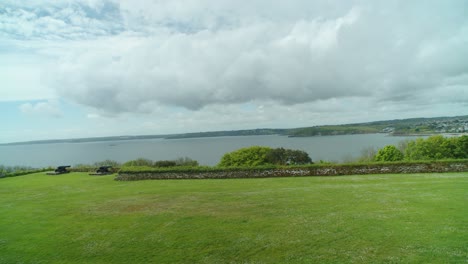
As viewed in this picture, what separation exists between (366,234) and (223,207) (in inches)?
243

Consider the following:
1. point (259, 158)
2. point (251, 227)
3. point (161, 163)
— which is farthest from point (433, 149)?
point (161, 163)

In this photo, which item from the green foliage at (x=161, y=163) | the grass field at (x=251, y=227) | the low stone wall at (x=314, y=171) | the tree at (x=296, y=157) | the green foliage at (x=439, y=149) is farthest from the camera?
the tree at (x=296, y=157)

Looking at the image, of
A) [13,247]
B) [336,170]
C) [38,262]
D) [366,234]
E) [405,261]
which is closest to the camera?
[405,261]

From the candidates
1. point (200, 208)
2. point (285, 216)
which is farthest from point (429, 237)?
point (200, 208)

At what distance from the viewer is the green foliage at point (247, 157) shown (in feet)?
→ 105

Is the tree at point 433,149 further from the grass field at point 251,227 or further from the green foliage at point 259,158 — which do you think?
the grass field at point 251,227

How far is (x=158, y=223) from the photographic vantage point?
11023mm

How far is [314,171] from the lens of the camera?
23.6 meters

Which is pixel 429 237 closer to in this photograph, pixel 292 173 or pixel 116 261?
pixel 116 261

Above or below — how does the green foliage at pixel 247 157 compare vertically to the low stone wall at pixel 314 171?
above

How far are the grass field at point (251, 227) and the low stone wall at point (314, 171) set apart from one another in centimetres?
574

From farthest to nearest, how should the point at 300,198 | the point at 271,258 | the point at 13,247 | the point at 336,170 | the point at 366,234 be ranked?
the point at 336,170 → the point at 300,198 → the point at 13,247 → the point at 366,234 → the point at 271,258

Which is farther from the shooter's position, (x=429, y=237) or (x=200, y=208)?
(x=200, y=208)

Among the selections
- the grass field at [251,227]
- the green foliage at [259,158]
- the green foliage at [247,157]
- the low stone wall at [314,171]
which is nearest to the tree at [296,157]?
the green foliage at [259,158]
